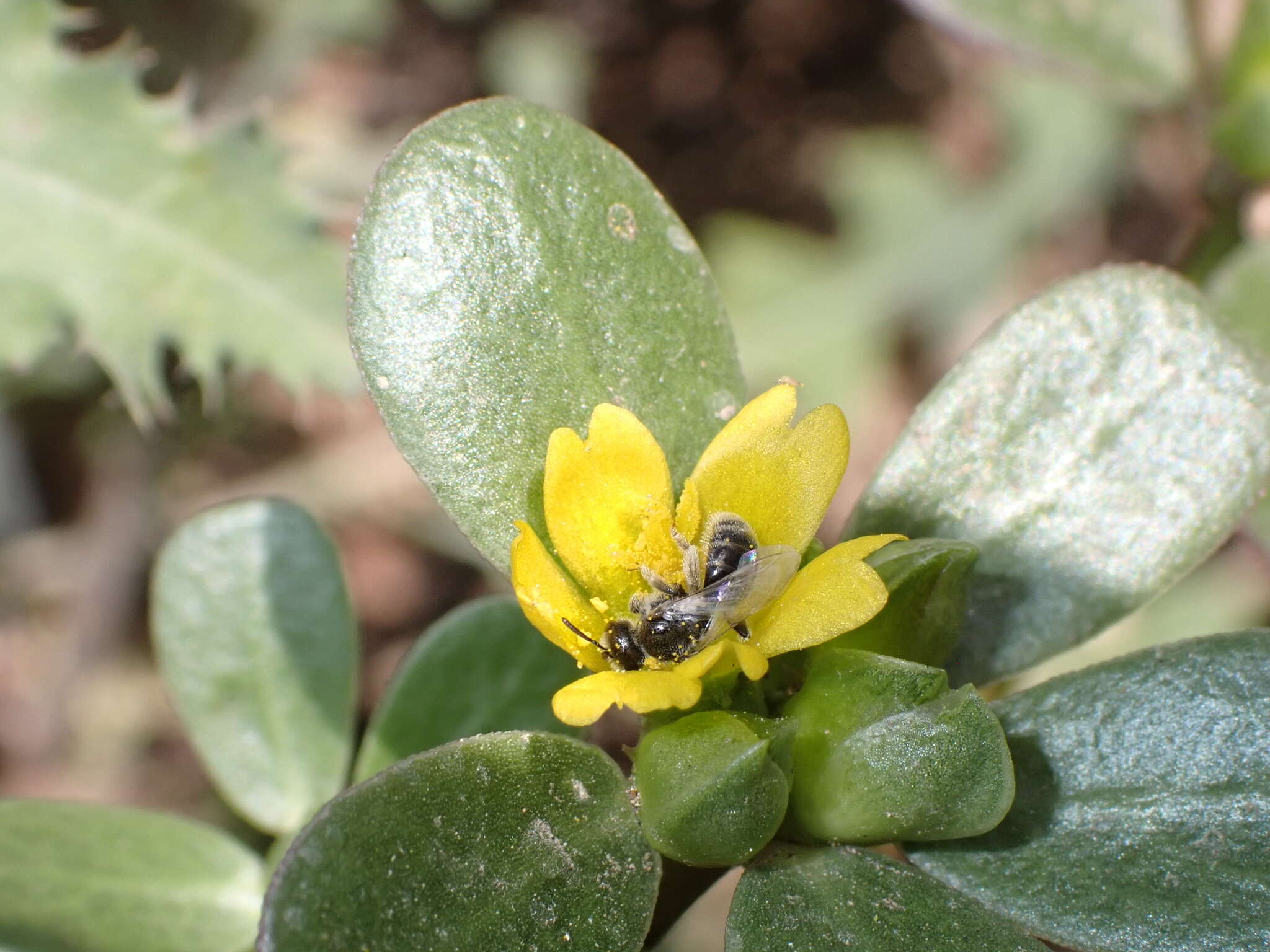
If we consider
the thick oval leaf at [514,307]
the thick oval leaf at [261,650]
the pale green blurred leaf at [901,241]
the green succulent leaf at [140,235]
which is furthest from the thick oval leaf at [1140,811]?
the pale green blurred leaf at [901,241]

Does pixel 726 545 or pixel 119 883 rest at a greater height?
pixel 726 545

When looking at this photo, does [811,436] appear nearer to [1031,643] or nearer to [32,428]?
[1031,643]

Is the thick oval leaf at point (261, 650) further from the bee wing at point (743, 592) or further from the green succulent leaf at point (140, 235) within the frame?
the bee wing at point (743, 592)

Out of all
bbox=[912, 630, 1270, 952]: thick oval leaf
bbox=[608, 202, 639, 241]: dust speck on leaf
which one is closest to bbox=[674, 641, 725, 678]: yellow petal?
bbox=[912, 630, 1270, 952]: thick oval leaf

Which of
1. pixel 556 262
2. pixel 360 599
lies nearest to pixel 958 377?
pixel 556 262

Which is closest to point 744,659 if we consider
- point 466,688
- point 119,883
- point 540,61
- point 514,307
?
point 514,307

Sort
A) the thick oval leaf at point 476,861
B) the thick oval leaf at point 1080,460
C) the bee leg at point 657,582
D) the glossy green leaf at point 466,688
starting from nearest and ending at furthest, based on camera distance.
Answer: the thick oval leaf at point 476,861 → the bee leg at point 657,582 → the thick oval leaf at point 1080,460 → the glossy green leaf at point 466,688

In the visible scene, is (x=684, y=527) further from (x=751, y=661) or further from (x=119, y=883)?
(x=119, y=883)
